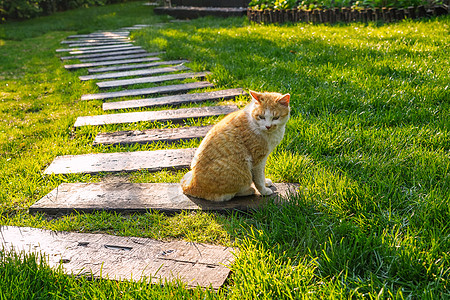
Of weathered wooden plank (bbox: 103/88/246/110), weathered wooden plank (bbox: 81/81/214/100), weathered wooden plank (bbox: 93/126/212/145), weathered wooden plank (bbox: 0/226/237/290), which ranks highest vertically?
weathered wooden plank (bbox: 81/81/214/100)

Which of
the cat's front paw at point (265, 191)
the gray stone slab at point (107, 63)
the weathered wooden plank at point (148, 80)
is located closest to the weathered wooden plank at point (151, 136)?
the cat's front paw at point (265, 191)

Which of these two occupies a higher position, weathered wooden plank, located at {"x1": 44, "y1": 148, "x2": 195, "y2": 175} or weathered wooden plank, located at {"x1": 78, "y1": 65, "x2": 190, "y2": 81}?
weathered wooden plank, located at {"x1": 78, "y1": 65, "x2": 190, "y2": 81}

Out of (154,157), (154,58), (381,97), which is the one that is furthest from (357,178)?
(154,58)

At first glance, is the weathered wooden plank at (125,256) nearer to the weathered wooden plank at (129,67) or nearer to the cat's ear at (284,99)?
the cat's ear at (284,99)

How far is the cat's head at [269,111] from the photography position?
8.07 feet

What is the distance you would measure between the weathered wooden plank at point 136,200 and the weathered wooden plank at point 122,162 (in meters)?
0.34

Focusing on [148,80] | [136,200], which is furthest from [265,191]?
[148,80]

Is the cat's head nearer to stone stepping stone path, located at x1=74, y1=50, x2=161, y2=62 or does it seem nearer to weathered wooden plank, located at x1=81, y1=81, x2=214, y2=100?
weathered wooden plank, located at x1=81, y1=81, x2=214, y2=100

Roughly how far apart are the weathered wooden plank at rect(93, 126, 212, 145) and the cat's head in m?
1.23

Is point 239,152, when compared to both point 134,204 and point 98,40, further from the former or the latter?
point 98,40

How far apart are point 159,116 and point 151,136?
0.52 m

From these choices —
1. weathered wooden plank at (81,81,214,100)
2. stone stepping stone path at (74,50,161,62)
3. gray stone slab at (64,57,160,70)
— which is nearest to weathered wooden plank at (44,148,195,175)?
weathered wooden plank at (81,81,214,100)

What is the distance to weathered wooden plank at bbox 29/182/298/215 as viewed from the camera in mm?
2537

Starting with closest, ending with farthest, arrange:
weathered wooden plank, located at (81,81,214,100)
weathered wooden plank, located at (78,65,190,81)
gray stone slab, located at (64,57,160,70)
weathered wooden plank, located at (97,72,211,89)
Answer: weathered wooden plank, located at (81,81,214,100) < weathered wooden plank, located at (97,72,211,89) < weathered wooden plank, located at (78,65,190,81) < gray stone slab, located at (64,57,160,70)
